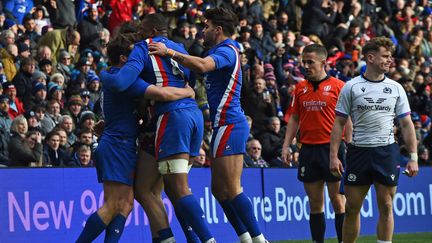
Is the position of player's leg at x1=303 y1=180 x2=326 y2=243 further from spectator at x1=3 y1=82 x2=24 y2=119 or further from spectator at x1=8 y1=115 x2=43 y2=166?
spectator at x1=3 y1=82 x2=24 y2=119

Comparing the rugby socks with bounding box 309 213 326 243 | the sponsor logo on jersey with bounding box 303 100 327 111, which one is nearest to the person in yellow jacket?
the sponsor logo on jersey with bounding box 303 100 327 111

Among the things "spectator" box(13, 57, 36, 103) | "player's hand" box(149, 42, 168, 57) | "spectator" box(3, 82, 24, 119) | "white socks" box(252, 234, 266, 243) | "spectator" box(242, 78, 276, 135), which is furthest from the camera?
"spectator" box(242, 78, 276, 135)

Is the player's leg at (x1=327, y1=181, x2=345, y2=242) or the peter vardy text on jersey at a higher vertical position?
the peter vardy text on jersey

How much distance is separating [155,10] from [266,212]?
24.2 ft

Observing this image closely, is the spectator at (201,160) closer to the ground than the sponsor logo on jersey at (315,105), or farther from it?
closer to the ground

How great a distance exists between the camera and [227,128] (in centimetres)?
1164

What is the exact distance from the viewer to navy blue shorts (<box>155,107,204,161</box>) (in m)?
10.8

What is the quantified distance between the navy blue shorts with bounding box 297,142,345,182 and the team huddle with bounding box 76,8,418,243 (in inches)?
56.1

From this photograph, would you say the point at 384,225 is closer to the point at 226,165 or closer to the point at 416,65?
the point at 226,165

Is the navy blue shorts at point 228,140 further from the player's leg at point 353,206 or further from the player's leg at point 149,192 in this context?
the player's leg at point 353,206

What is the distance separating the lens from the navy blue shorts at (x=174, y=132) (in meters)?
10.8

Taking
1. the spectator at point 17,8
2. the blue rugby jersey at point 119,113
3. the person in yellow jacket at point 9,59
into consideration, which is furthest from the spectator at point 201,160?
the blue rugby jersey at point 119,113

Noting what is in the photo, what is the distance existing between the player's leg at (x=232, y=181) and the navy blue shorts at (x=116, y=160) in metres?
0.93

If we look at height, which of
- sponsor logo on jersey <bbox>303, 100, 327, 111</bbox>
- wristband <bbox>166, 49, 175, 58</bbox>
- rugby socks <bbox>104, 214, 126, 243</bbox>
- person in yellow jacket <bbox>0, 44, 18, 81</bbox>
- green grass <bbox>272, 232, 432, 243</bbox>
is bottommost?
green grass <bbox>272, 232, 432, 243</bbox>
